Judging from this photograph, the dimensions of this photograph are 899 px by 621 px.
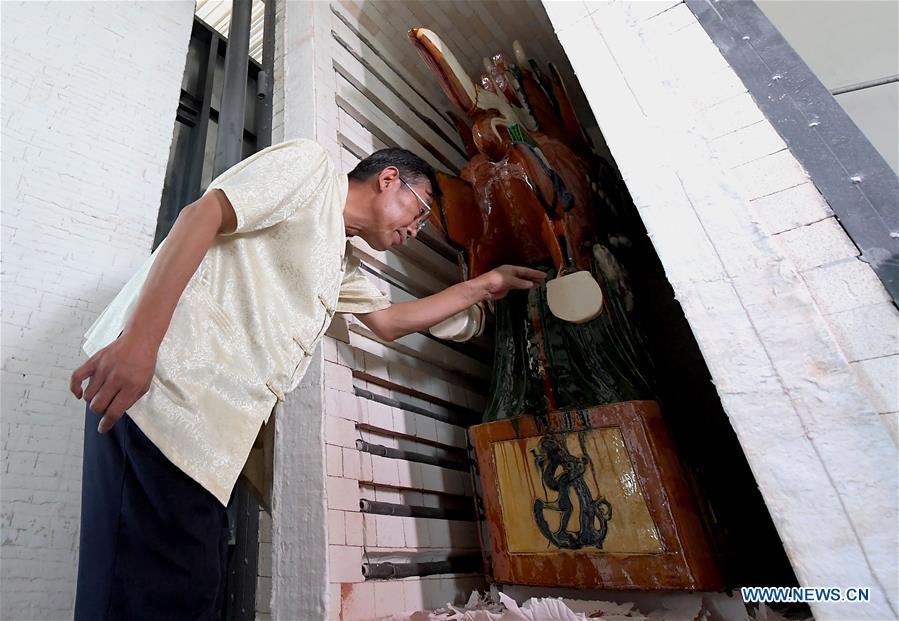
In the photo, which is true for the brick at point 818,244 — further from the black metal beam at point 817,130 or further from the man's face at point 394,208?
the man's face at point 394,208

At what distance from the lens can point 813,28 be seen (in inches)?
62.5

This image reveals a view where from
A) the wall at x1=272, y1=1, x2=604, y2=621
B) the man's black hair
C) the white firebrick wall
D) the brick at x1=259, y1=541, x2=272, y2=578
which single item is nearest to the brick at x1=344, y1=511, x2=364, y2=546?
the wall at x1=272, y1=1, x2=604, y2=621

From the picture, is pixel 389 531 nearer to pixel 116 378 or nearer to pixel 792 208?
pixel 116 378

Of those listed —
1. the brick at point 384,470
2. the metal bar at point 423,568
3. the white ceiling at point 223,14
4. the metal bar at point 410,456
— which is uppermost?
the white ceiling at point 223,14

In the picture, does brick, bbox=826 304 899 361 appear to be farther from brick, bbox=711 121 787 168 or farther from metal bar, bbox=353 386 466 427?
metal bar, bbox=353 386 466 427

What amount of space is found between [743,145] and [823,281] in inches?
11.1

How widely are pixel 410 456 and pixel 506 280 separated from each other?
55 centimetres

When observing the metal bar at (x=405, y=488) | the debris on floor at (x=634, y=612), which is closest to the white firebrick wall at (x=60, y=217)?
the metal bar at (x=405, y=488)

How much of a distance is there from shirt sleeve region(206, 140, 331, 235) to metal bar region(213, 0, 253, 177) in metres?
0.56

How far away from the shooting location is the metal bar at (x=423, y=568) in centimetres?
115

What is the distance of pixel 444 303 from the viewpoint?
4.49ft

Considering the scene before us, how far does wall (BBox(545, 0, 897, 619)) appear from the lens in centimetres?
65

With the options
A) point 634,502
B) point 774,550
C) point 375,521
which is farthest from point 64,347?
point 774,550

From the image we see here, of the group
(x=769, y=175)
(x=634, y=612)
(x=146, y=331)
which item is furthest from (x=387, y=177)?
(x=634, y=612)
